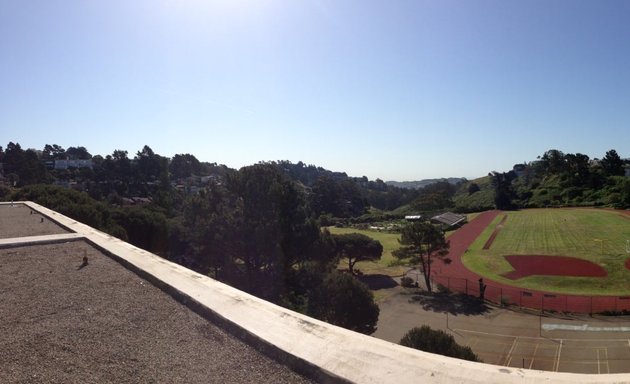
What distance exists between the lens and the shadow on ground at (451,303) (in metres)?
22.5

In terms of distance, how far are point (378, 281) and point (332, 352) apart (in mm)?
27991

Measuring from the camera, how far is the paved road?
15.6 metres

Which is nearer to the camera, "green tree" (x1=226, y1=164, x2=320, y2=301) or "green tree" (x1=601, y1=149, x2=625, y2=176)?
"green tree" (x1=226, y1=164, x2=320, y2=301)

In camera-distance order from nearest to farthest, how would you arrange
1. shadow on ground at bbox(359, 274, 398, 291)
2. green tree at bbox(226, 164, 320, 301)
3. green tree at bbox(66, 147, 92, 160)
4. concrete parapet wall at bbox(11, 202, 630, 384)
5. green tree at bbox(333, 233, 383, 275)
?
concrete parapet wall at bbox(11, 202, 630, 384)
green tree at bbox(226, 164, 320, 301)
shadow on ground at bbox(359, 274, 398, 291)
green tree at bbox(333, 233, 383, 275)
green tree at bbox(66, 147, 92, 160)

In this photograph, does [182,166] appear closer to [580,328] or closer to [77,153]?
[77,153]

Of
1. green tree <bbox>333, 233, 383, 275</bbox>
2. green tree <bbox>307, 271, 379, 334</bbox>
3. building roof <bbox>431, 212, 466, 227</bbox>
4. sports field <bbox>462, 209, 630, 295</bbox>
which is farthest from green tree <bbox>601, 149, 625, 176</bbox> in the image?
green tree <bbox>307, 271, 379, 334</bbox>

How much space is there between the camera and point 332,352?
10.1ft

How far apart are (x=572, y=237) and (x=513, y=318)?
24.7 m

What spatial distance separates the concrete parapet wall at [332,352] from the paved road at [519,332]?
Result: 12.7 meters

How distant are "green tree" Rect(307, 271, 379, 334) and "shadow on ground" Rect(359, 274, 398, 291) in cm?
1228

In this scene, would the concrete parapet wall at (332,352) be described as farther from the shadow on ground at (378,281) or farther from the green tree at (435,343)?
the shadow on ground at (378,281)

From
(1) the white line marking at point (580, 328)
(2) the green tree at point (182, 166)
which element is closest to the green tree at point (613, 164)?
(1) the white line marking at point (580, 328)

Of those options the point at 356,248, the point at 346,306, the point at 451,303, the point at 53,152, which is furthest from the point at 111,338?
the point at 53,152

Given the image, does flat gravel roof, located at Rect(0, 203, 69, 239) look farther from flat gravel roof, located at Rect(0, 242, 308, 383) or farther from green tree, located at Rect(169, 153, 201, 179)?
green tree, located at Rect(169, 153, 201, 179)
